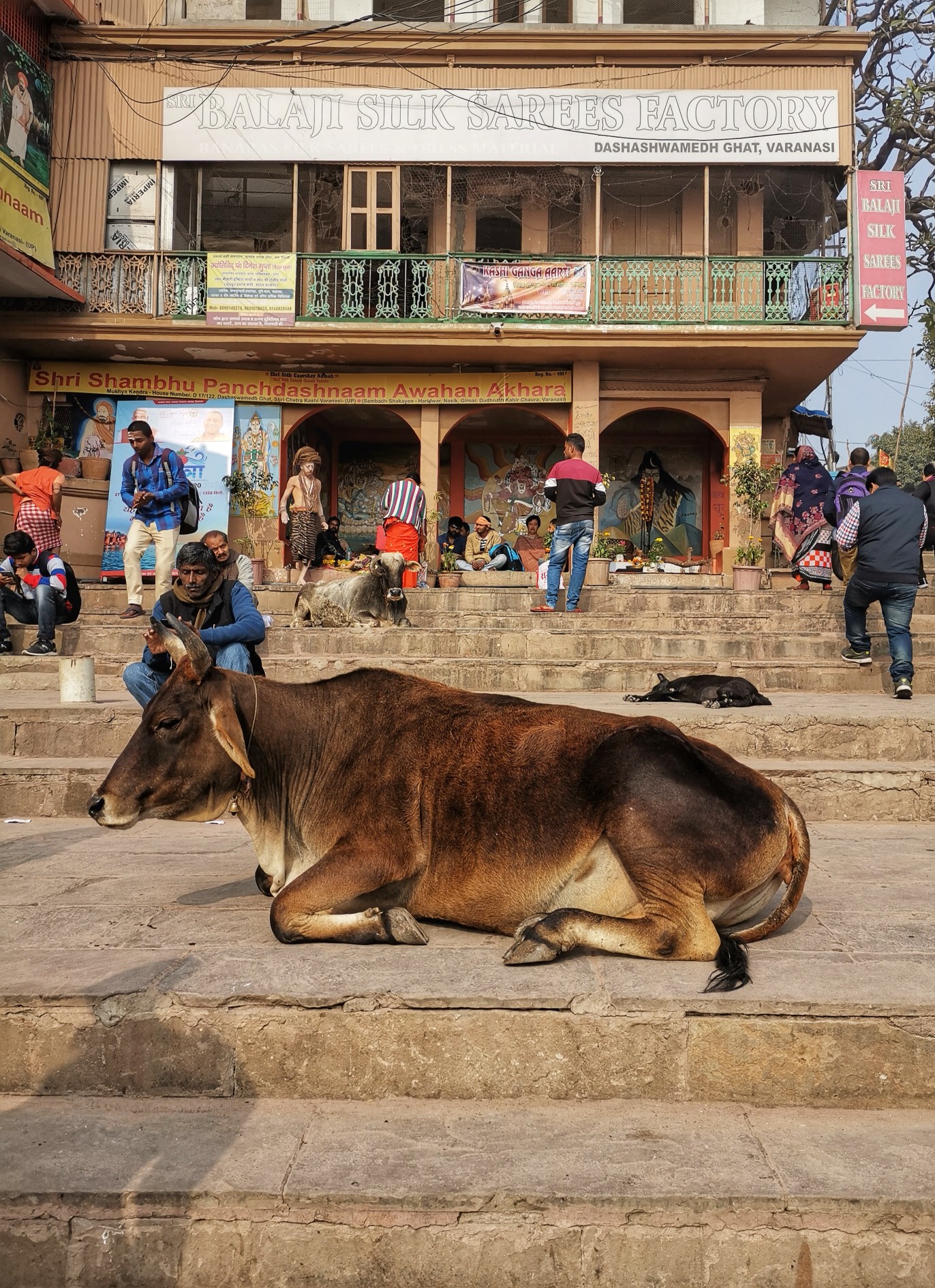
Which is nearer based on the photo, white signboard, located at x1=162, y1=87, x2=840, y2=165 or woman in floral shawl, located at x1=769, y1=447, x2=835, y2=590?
woman in floral shawl, located at x1=769, y1=447, x2=835, y2=590

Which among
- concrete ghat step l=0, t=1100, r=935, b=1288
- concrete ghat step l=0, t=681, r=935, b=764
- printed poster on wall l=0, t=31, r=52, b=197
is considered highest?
printed poster on wall l=0, t=31, r=52, b=197

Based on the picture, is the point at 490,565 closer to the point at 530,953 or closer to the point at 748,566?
the point at 748,566

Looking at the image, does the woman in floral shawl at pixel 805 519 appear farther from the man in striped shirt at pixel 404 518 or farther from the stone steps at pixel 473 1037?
the stone steps at pixel 473 1037

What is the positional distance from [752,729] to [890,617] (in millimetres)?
2866

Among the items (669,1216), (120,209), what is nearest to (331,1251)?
(669,1216)

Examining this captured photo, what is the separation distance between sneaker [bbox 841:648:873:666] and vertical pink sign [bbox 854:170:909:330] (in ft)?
33.5

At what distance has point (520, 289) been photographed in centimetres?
1762

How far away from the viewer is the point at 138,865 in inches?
185

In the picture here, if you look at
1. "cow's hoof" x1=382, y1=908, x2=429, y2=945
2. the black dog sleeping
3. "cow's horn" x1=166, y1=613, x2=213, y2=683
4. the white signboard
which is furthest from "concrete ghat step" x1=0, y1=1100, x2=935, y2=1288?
the white signboard

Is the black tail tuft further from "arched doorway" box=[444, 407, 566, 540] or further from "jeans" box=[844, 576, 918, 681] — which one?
"arched doorway" box=[444, 407, 566, 540]

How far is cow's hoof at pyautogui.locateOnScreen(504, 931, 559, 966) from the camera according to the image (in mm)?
3238

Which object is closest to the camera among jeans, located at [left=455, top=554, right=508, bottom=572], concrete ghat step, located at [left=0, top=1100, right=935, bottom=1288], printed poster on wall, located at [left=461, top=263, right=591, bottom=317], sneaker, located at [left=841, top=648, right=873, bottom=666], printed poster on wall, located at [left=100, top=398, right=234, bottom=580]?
concrete ghat step, located at [left=0, top=1100, right=935, bottom=1288]

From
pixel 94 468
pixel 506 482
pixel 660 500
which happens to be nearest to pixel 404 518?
pixel 94 468

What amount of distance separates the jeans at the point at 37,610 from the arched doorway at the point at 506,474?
12300 mm
